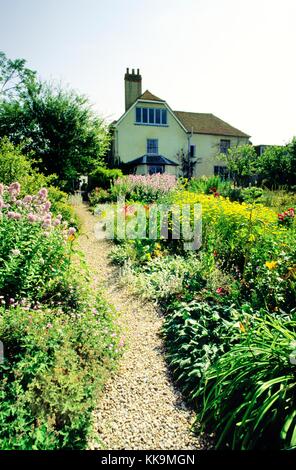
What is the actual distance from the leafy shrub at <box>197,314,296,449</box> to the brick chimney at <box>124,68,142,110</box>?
83.3ft

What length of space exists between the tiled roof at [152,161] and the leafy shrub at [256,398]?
73.5ft

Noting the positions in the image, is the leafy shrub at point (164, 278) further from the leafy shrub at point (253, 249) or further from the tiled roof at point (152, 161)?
the tiled roof at point (152, 161)

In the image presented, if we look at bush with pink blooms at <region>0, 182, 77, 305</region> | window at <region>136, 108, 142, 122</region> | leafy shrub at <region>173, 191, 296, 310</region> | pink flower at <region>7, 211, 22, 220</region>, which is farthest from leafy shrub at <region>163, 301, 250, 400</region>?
window at <region>136, 108, 142, 122</region>

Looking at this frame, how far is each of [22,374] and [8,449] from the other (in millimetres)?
521

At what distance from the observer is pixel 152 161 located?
947 inches

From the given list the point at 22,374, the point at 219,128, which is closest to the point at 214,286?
the point at 22,374

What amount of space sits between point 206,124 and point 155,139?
6.63 metres

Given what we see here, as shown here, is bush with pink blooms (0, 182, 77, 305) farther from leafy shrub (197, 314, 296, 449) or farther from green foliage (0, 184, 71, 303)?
leafy shrub (197, 314, 296, 449)

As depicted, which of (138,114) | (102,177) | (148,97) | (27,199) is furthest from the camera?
(138,114)

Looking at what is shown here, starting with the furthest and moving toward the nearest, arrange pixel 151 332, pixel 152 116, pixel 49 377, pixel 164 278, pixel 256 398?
1. pixel 152 116
2. pixel 164 278
3. pixel 151 332
4. pixel 49 377
5. pixel 256 398

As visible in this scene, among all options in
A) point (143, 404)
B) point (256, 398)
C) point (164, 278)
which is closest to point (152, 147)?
point (164, 278)

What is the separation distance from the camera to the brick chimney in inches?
953

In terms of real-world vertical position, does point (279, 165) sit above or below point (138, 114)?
below

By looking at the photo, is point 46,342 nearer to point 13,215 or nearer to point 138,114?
point 13,215
